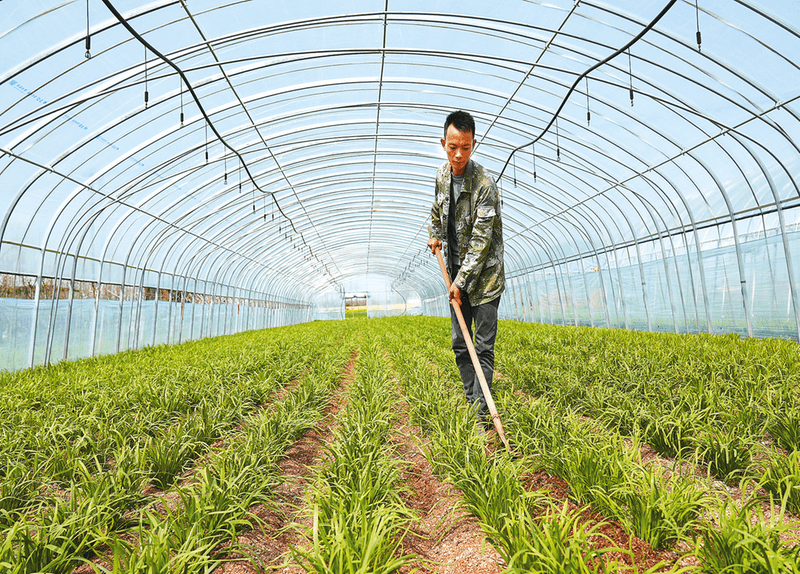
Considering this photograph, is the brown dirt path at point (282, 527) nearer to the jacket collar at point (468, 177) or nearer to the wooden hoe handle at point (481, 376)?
the wooden hoe handle at point (481, 376)

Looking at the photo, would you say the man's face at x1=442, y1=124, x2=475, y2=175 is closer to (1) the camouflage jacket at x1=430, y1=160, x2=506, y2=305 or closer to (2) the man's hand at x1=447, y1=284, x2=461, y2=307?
(1) the camouflage jacket at x1=430, y1=160, x2=506, y2=305

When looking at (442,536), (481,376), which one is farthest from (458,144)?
(442,536)

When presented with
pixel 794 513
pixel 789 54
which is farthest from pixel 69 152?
pixel 789 54

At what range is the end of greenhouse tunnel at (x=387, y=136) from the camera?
847 centimetres

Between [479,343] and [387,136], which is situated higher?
[387,136]

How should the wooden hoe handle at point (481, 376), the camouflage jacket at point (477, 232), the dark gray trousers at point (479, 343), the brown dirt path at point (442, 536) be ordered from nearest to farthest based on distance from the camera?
the brown dirt path at point (442, 536) → the wooden hoe handle at point (481, 376) → the camouflage jacket at point (477, 232) → the dark gray trousers at point (479, 343)

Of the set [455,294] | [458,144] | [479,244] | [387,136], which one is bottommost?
[455,294]

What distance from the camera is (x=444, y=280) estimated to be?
30.8 feet

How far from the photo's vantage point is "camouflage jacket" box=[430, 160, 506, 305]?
12.6 feet

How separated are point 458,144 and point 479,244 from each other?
83 cm

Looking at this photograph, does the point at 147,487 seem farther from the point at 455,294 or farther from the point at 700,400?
the point at 700,400

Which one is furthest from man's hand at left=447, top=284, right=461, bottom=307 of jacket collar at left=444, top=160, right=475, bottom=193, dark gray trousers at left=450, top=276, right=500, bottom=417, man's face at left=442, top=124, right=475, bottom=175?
man's face at left=442, top=124, right=475, bottom=175

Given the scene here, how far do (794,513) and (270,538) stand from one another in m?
2.62

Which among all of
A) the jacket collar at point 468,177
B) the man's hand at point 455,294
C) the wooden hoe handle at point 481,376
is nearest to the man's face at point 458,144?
the jacket collar at point 468,177
